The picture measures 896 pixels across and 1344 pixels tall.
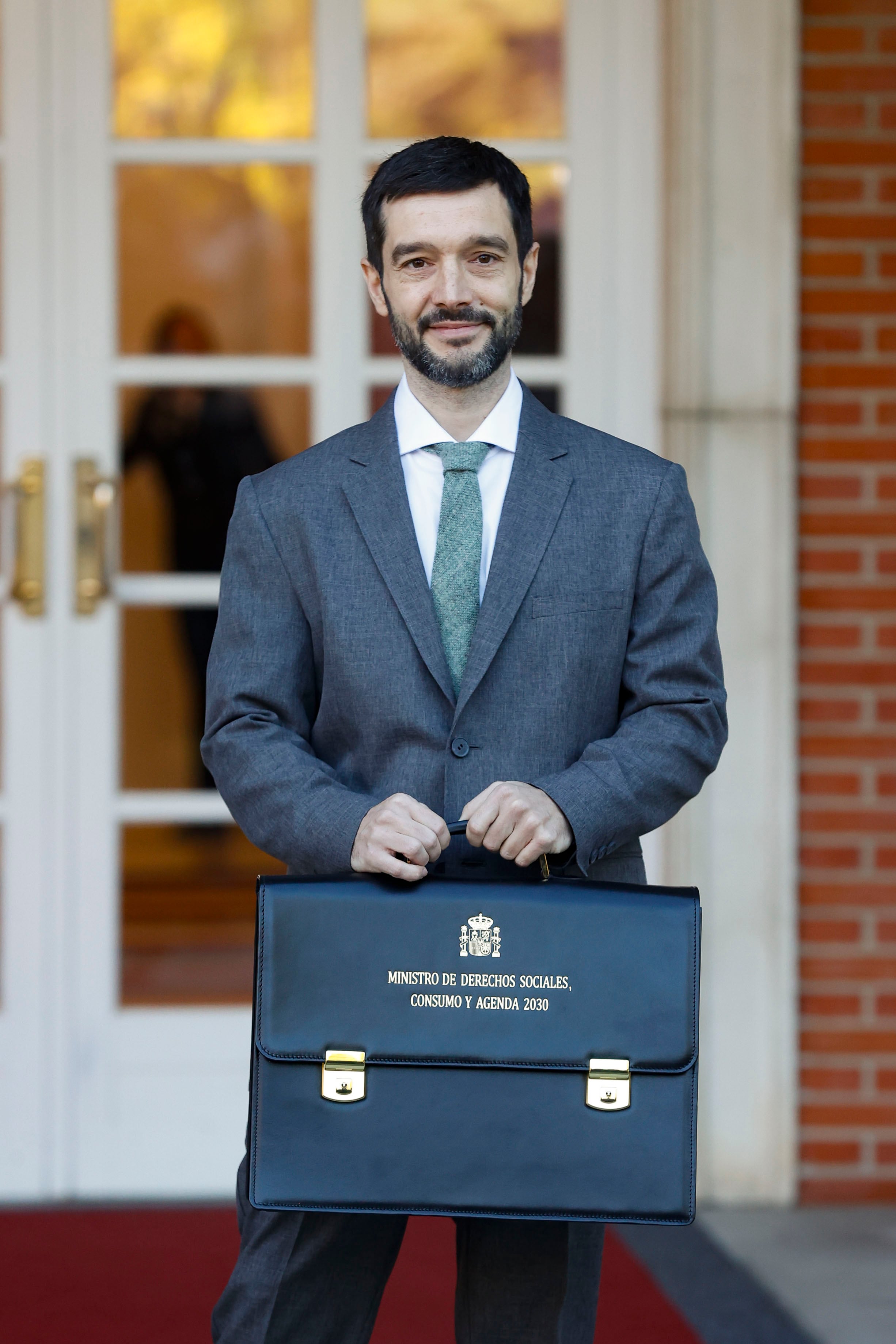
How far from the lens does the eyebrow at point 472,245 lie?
1755mm

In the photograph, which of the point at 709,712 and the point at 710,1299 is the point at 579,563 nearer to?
the point at 709,712

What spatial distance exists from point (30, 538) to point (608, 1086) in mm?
2165

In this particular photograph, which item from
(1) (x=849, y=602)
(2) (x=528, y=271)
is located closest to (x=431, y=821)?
(2) (x=528, y=271)

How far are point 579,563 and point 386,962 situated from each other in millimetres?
504

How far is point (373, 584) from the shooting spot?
1794mm

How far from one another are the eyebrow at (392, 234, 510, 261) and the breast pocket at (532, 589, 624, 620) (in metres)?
0.40

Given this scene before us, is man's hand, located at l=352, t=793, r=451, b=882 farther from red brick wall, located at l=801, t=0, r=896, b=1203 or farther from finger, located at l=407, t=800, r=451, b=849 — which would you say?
red brick wall, located at l=801, t=0, r=896, b=1203

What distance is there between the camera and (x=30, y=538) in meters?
3.36

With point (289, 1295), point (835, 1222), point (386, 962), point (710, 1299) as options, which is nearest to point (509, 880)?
point (386, 962)

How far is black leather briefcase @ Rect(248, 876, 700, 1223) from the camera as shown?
5.25ft

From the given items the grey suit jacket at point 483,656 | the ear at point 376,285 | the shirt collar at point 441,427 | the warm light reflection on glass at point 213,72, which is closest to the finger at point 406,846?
the grey suit jacket at point 483,656

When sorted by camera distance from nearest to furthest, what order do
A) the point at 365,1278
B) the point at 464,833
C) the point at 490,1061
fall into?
1. the point at 490,1061
2. the point at 464,833
3. the point at 365,1278

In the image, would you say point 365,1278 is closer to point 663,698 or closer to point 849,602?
point 663,698

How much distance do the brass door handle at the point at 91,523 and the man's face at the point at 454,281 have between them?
5.56 feet
